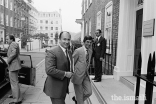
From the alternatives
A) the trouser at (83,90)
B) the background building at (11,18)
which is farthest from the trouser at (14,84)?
the background building at (11,18)

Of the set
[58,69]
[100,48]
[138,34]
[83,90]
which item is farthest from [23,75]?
[138,34]

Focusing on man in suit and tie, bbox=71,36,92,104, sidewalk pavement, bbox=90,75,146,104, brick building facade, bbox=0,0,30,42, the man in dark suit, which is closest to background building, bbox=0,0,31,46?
brick building facade, bbox=0,0,30,42

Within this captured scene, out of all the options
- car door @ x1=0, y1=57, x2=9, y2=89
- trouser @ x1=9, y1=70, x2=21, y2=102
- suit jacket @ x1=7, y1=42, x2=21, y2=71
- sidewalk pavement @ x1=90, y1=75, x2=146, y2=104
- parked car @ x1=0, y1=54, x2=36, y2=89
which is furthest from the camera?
car door @ x1=0, y1=57, x2=9, y2=89

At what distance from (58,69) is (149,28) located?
2097 mm

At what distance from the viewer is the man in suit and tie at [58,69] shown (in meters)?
2.36

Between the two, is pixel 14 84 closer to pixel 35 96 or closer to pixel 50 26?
pixel 35 96

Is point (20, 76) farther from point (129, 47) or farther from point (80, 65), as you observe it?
point (129, 47)

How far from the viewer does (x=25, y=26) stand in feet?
131

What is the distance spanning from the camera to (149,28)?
3.16m

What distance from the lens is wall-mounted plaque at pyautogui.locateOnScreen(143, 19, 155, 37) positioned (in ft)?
10.0

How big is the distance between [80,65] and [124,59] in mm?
2660

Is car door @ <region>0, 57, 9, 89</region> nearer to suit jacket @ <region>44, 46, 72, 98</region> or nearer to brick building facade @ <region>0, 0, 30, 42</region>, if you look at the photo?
suit jacket @ <region>44, 46, 72, 98</region>

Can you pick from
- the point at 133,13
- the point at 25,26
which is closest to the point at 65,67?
the point at 133,13

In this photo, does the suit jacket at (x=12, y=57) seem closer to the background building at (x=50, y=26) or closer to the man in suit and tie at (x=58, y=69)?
the man in suit and tie at (x=58, y=69)
